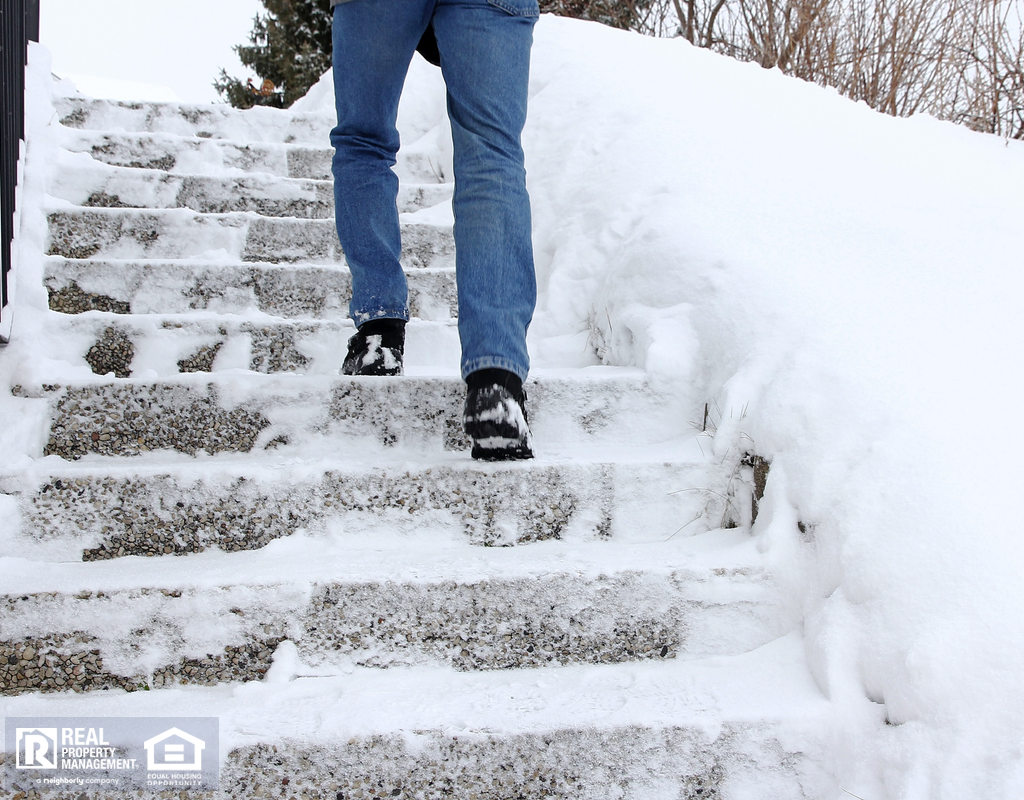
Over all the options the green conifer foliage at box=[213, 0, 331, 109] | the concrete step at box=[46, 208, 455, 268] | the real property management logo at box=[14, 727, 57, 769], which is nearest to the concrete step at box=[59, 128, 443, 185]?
the concrete step at box=[46, 208, 455, 268]

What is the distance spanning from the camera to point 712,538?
1207mm

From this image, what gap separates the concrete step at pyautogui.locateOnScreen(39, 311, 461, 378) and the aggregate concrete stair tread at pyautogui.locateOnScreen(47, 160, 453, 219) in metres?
0.79

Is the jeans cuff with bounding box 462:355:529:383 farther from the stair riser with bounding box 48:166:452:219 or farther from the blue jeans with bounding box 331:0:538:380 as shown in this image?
the stair riser with bounding box 48:166:452:219

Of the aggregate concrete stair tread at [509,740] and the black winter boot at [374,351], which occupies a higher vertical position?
the black winter boot at [374,351]

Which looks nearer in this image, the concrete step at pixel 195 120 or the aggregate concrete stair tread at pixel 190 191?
the aggregate concrete stair tread at pixel 190 191

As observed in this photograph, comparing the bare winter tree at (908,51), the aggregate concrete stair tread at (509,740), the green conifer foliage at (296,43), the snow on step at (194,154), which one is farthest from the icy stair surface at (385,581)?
the green conifer foliage at (296,43)

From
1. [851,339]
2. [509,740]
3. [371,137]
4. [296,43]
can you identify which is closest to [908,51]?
[851,339]

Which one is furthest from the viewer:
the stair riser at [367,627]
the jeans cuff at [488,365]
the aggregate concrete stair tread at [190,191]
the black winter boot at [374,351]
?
the aggregate concrete stair tread at [190,191]

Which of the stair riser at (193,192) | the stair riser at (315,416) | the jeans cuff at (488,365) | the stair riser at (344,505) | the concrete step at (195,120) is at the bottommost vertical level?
the stair riser at (344,505)

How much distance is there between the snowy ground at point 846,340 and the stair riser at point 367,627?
0.10 meters

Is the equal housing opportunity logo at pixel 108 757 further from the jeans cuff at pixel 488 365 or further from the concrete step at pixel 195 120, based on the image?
the concrete step at pixel 195 120

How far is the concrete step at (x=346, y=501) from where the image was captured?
1.15 metres

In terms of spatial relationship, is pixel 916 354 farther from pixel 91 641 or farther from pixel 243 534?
pixel 91 641

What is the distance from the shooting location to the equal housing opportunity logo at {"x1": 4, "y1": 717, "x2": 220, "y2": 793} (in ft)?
2.72
